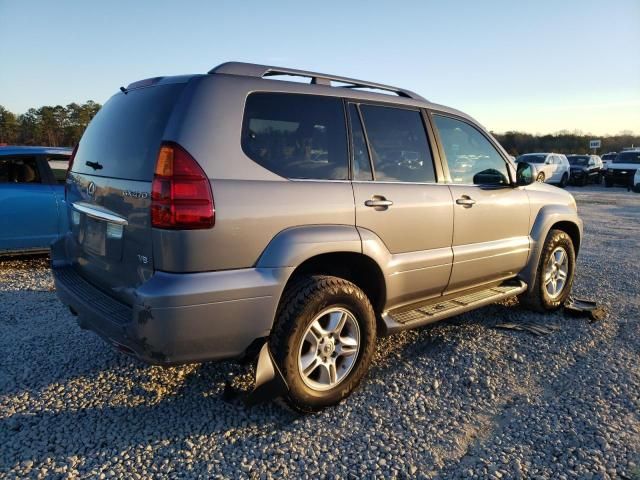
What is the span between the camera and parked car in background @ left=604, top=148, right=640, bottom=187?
2503 centimetres

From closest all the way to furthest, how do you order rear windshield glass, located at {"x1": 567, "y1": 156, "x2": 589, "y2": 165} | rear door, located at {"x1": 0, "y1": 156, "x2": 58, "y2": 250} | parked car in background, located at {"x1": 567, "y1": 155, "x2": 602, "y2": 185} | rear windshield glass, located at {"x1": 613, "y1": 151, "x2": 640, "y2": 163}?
rear door, located at {"x1": 0, "y1": 156, "x2": 58, "y2": 250}, rear windshield glass, located at {"x1": 613, "y1": 151, "x2": 640, "y2": 163}, parked car in background, located at {"x1": 567, "y1": 155, "x2": 602, "y2": 185}, rear windshield glass, located at {"x1": 567, "y1": 156, "x2": 589, "y2": 165}

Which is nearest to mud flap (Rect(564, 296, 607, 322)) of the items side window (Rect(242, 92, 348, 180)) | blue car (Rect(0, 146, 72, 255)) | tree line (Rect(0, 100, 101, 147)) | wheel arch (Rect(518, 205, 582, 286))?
wheel arch (Rect(518, 205, 582, 286))

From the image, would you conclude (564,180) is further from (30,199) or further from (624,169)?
(30,199)

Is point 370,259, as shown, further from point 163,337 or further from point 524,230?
point 524,230

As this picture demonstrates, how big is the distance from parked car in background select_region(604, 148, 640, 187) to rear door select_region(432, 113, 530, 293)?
2536cm

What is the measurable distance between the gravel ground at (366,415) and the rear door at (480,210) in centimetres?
61

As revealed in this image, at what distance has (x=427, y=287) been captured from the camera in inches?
136

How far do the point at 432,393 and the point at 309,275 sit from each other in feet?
3.78

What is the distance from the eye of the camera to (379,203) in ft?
9.96

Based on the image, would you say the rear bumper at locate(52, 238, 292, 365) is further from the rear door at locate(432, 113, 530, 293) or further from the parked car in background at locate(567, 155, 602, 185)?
the parked car in background at locate(567, 155, 602, 185)

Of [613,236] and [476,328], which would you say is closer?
[476,328]

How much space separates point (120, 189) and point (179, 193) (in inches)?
19.3

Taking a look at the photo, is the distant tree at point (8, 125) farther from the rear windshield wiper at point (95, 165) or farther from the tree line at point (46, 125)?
the rear windshield wiper at point (95, 165)

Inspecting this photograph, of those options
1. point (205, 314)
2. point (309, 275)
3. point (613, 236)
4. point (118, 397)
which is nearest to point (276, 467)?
point (205, 314)
